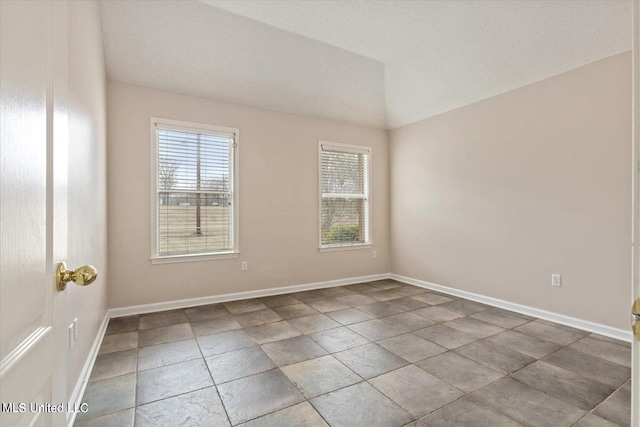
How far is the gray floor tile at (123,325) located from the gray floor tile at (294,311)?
1.48 meters

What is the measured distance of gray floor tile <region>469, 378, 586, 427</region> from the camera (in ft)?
5.82

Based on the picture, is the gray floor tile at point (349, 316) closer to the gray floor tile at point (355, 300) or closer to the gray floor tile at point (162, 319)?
the gray floor tile at point (355, 300)

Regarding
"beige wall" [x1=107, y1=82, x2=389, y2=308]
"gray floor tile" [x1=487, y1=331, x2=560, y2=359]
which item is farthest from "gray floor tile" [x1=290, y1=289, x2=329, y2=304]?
"gray floor tile" [x1=487, y1=331, x2=560, y2=359]

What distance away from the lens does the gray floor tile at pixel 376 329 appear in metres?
2.98

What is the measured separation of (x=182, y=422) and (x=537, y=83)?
4408 mm

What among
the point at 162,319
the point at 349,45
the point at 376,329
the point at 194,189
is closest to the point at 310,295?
the point at 376,329

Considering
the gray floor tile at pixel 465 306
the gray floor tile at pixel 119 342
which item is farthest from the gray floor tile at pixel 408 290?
the gray floor tile at pixel 119 342

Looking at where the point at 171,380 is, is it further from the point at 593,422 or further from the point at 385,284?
the point at 385,284

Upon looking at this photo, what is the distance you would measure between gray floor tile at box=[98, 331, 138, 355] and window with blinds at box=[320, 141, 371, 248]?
271cm

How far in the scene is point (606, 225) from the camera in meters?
2.92

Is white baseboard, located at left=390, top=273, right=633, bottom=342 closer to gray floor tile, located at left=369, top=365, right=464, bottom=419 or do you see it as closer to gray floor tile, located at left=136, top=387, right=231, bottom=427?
gray floor tile, located at left=369, top=365, right=464, bottom=419

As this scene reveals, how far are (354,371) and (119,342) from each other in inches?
83.6

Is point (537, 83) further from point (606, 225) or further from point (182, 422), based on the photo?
point (182, 422)

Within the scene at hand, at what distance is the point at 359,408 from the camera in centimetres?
188
